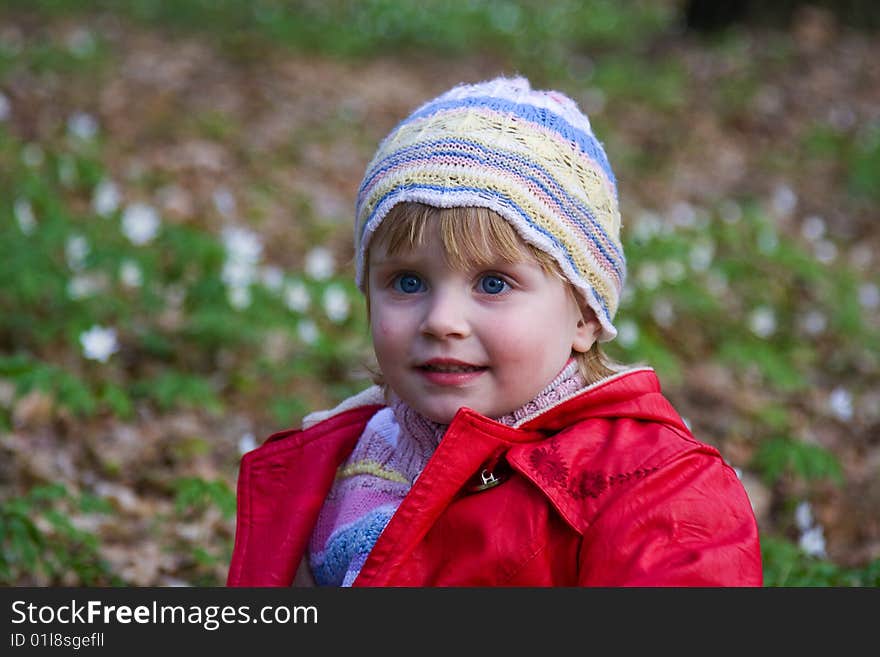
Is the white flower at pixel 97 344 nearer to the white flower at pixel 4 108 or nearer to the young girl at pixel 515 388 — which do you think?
the young girl at pixel 515 388

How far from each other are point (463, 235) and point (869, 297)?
5029 millimetres

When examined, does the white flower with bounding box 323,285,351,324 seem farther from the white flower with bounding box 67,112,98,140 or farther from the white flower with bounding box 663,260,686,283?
the white flower with bounding box 67,112,98,140

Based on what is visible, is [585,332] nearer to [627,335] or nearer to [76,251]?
[627,335]

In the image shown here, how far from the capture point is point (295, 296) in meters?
5.39

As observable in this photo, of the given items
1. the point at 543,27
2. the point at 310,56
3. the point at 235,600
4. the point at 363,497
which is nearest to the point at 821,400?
the point at 363,497

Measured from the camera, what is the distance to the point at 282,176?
25.1 ft

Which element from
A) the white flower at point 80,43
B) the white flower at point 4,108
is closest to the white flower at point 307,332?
the white flower at point 4,108

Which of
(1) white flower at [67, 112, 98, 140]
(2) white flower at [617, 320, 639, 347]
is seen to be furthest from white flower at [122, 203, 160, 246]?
(2) white flower at [617, 320, 639, 347]

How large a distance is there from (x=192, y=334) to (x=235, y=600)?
3043 mm

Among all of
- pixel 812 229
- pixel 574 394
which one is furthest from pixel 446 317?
pixel 812 229

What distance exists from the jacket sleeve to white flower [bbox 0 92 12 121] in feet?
20.6

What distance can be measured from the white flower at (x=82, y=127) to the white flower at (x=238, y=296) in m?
2.38

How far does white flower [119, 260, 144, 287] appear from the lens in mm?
5152

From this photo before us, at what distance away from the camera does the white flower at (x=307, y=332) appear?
5.09 meters
